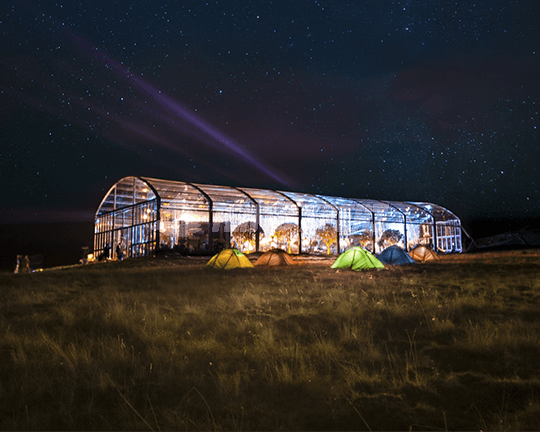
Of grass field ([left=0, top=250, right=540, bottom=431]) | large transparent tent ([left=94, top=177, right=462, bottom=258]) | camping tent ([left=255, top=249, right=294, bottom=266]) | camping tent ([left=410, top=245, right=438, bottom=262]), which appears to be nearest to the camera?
grass field ([left=0, top=250, right=540, bottom=431])

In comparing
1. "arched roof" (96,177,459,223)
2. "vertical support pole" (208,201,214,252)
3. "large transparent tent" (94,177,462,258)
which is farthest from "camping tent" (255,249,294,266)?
"arched roof" (96,177,459,223)

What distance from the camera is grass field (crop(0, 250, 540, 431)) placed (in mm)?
2758

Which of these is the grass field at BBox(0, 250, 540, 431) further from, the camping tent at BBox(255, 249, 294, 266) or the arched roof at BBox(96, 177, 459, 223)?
the arched roof at BBox(96, 177, 459, 223)

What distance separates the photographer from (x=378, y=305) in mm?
6297

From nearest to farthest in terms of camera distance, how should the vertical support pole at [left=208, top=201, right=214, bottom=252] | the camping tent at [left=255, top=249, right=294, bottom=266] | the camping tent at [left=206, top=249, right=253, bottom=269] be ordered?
the camping tent at [left=206, top=249, right=253, bottom=269]
the camping tent at [left=255, top=249, right=294, bottom=266]
the vertical support pole at [left=208, top=201, right=214, bottom=252]

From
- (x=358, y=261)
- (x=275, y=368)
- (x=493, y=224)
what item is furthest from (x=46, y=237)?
(x=275, y=368)

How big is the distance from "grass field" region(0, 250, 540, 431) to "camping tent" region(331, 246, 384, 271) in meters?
8.55

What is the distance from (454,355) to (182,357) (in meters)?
2.86

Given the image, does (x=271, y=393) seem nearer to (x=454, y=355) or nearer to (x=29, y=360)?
(x=454, y=355)

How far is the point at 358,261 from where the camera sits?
50.2 ft

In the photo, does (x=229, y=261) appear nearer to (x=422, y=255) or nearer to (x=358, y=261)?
(x=358, y=261)

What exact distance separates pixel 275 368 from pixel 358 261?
12.3m

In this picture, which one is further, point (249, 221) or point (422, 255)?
point (249, 221)

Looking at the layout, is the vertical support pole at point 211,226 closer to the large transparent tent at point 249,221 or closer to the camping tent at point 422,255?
the large transparent tent at point 249,221
